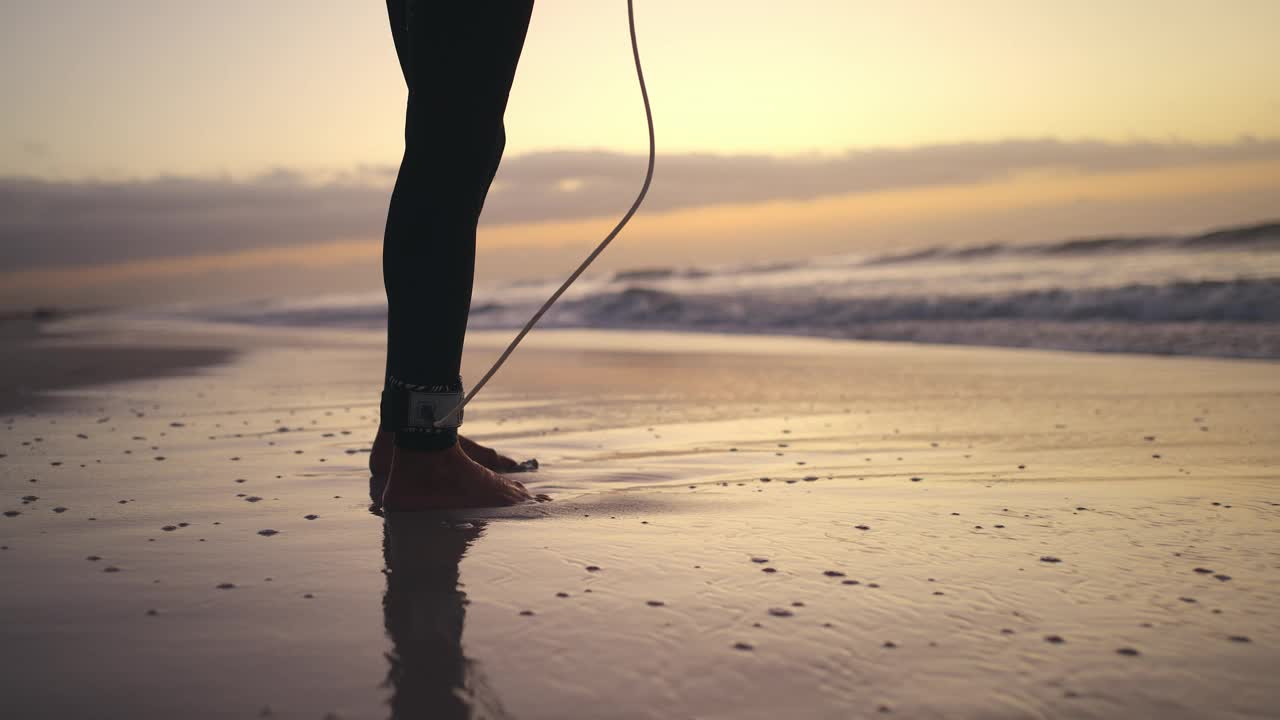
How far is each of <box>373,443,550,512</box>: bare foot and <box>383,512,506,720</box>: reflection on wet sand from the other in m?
0.12

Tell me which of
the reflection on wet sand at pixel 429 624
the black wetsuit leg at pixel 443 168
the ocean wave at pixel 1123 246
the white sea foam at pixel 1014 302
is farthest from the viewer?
the ocean wave at pixel 1123 246

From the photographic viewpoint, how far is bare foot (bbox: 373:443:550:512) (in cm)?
165

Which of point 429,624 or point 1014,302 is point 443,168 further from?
point 1014,302

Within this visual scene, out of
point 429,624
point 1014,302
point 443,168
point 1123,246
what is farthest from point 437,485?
point 1123,246

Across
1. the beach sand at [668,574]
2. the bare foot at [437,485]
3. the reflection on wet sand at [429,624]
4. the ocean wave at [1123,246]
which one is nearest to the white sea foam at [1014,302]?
the ocean wave at [1123,246]

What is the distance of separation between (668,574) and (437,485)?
59 cm

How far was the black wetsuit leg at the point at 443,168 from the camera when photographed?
1.62m

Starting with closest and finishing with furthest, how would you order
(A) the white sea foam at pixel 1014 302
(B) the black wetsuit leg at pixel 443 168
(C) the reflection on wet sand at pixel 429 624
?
(C) the reflection on wet sand at pixel 429 624, (B) the black wetsuit leg at pixel 443 168, (A) the white sea foam at pixel 1014 302

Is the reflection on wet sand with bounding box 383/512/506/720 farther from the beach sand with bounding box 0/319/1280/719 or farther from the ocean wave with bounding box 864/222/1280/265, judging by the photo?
the ocean wave with bounding box 864/222/1280/265

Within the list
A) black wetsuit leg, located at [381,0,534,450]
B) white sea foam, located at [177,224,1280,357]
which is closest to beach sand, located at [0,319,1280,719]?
black wetsuit leg, located at [381,0,534,450]

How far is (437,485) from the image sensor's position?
1.67 m

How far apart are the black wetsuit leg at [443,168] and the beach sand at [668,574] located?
29 cm

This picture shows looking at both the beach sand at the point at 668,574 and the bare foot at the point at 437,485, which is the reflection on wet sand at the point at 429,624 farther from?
the bare foot at the point at 437,485

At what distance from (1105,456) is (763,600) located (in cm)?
140
